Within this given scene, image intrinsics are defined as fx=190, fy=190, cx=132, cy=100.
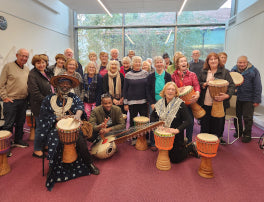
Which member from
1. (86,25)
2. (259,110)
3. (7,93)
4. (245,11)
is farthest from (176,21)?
(7,93)

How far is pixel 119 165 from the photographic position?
8.81 ft

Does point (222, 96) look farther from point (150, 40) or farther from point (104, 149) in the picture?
point (150, 40)

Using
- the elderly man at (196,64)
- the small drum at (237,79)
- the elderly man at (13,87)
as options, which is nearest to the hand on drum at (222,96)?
the small drum at (237,79)

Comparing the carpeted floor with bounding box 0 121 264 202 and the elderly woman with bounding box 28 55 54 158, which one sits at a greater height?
the elderly woman with bounding box 28 55 54 158

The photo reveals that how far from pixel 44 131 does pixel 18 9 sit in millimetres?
4011

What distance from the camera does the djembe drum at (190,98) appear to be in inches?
106

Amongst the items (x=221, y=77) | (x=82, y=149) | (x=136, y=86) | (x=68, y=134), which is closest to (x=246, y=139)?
(x=221, y=77)

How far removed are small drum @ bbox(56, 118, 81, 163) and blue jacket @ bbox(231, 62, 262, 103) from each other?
9.99 ft

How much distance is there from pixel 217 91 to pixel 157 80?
922 mm

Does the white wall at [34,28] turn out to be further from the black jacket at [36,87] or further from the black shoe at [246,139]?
the black shoe at [246,139]

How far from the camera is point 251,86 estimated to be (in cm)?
347

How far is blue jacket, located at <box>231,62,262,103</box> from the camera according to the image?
342 cm

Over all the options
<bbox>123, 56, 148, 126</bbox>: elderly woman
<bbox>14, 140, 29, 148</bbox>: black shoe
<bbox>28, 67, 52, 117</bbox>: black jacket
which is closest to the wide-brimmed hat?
<bbox>28, 67, 52, 117</bbox>: black jacket

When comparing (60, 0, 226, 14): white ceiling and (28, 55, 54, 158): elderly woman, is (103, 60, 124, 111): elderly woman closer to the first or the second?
(28, 55, 54, 158): elderly woman
